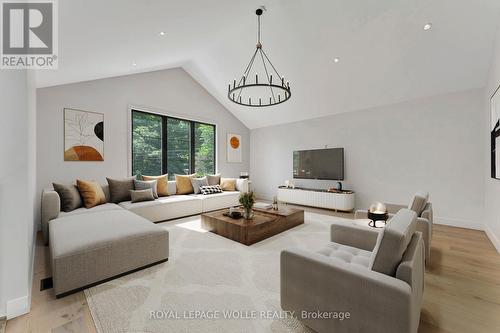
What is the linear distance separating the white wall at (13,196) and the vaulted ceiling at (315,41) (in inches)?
36.4

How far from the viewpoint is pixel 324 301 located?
129 centimetres

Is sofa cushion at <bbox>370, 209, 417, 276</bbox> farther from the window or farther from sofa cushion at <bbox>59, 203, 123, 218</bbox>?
the window

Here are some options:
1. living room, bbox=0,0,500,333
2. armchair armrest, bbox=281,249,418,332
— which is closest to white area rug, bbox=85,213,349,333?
living room, bbox=0,0,500,333

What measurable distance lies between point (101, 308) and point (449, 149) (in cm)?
564

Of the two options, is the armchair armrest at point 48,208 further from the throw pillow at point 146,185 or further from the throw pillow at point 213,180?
the throw pillow at point 213,180

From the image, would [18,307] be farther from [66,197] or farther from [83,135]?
[83,135]

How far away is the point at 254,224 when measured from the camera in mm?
3123

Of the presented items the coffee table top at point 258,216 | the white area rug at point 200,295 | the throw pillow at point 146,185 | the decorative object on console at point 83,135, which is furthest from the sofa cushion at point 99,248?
the decorative object on console at point 83,135

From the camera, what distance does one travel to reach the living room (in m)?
1.56

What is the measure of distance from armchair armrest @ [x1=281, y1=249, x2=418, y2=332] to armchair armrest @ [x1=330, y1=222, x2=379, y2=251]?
801mm

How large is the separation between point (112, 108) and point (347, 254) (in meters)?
5.03

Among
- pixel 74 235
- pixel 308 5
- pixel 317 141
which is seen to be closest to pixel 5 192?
pixel 74 235

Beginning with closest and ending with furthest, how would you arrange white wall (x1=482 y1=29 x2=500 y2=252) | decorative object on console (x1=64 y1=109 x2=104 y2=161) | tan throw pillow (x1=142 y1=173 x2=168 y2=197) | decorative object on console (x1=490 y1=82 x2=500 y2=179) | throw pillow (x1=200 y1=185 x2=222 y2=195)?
decorative object on console (x1=490 y1=82 x2=500 y2=179) < white wall (x1=482 y1=29 x2=500 y2=252) < decorative object on console (x1=64 y1=109 x2=104 y2=161) < tan throw pillow (x1=142 y1=173 x2=168 y2=197) < throw pillow (x1=200 y1=185 x2=222 y2=195)

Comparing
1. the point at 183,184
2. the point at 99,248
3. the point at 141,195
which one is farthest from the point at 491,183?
the point at 141,195
